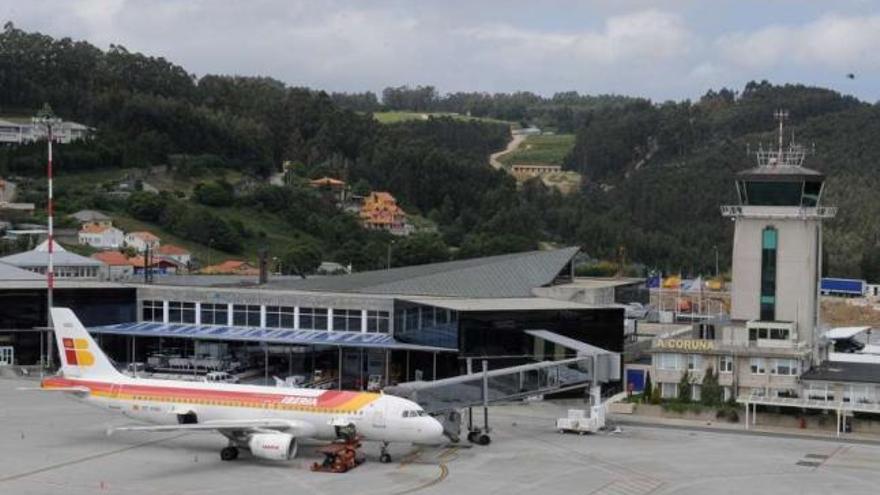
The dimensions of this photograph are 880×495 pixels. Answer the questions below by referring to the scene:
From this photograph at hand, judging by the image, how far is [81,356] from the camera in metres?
61.8

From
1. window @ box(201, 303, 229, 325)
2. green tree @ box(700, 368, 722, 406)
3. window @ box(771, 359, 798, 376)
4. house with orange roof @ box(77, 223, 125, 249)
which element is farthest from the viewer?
house with orange roof @ box(77, 223, 125, 249)

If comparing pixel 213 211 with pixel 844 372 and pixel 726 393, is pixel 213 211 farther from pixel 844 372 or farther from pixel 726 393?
pixel 844 372

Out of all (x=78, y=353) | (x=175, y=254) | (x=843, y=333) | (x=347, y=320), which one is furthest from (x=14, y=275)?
(x=843, y=333)

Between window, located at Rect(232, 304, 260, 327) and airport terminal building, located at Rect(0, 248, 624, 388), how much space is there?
0.07 m

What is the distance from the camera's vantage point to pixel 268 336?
275 ft

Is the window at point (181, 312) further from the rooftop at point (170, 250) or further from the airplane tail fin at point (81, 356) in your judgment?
the rooftop at point (170, 250)

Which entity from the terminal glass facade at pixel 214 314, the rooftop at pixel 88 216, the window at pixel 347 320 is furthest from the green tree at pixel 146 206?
the window at pixel 347 320

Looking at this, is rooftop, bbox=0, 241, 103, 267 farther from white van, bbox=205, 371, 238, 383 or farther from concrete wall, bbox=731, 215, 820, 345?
concrete wall, bbox=731, 215, 820, 345

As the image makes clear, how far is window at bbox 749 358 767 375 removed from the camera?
7206 centimetres

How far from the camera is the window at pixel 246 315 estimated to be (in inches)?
3450

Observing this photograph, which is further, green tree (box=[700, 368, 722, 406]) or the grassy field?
the grassy field

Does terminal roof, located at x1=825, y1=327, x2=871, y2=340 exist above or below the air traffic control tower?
below

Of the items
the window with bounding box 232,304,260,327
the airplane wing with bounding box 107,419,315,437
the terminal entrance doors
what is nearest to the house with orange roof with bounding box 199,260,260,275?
the terminal entrance doors

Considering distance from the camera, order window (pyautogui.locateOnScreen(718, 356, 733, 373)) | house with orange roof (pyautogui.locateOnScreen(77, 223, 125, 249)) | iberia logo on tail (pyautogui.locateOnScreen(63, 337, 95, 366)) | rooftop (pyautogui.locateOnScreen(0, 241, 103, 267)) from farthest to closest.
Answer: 1. house with orange roof (pyautogui.locateOnScreen(77, 223, 125, 249))
2. rooftop (pyautogui.locateOnScreen(0, 241, 103, 267))
3. window (pyautogui.locateOnScreen(718, 356, 733, 373))
4. iberia logo on tail (pyautogui.locateOnScreen(63, 337, 95, 366))
